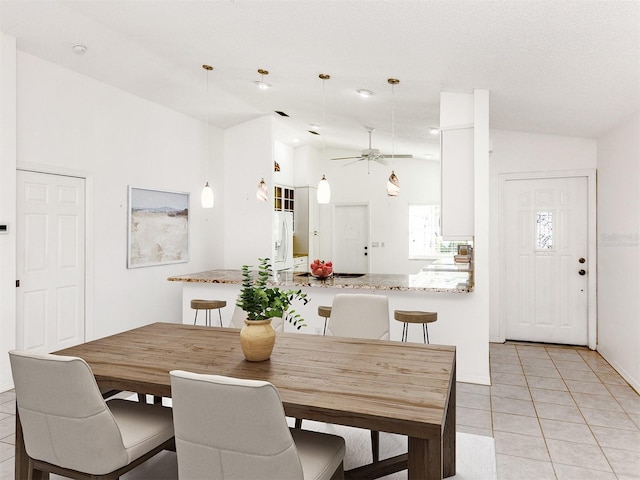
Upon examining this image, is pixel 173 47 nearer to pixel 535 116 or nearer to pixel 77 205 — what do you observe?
pixel 77 205

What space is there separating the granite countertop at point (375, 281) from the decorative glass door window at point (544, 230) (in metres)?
1.16

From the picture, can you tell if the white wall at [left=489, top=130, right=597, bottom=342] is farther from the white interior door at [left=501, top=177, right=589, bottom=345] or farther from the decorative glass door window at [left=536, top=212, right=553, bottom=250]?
the decorative glass door window at [left=536, top=212, right=553, bottom=250]

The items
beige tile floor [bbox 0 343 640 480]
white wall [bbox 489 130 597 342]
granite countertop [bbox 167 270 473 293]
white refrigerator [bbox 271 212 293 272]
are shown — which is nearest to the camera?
beige tile floor [bbox 0 343 640 480]

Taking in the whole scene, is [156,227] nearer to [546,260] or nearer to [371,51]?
[371,51]

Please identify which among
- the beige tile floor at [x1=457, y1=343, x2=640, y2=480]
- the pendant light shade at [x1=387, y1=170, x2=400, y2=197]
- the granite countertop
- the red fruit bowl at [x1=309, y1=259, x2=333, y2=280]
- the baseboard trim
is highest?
A: the pendant light shade at [x1=387, y1=170, x2=400, y2=197]

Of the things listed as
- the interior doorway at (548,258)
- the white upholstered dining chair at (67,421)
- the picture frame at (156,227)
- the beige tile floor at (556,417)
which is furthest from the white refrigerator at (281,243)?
the white upholstered dining chair at (67,421)

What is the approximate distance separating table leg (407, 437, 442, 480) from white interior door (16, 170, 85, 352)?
3.84 meters

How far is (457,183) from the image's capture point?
4.12 m

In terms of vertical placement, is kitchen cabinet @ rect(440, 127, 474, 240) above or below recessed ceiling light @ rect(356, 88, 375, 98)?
below

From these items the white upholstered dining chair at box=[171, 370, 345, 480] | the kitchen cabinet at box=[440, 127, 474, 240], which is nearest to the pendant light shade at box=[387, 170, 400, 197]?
the kitchen cabinet at box=[440, 127, 474, 240]

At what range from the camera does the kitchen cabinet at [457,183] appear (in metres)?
4.09

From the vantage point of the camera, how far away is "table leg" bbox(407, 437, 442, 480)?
1.54 metres

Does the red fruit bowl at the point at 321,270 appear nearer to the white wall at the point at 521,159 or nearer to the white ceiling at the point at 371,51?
the white ceiling at the point at 371,51

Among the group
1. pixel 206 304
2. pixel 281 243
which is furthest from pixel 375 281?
pixel 281 243
